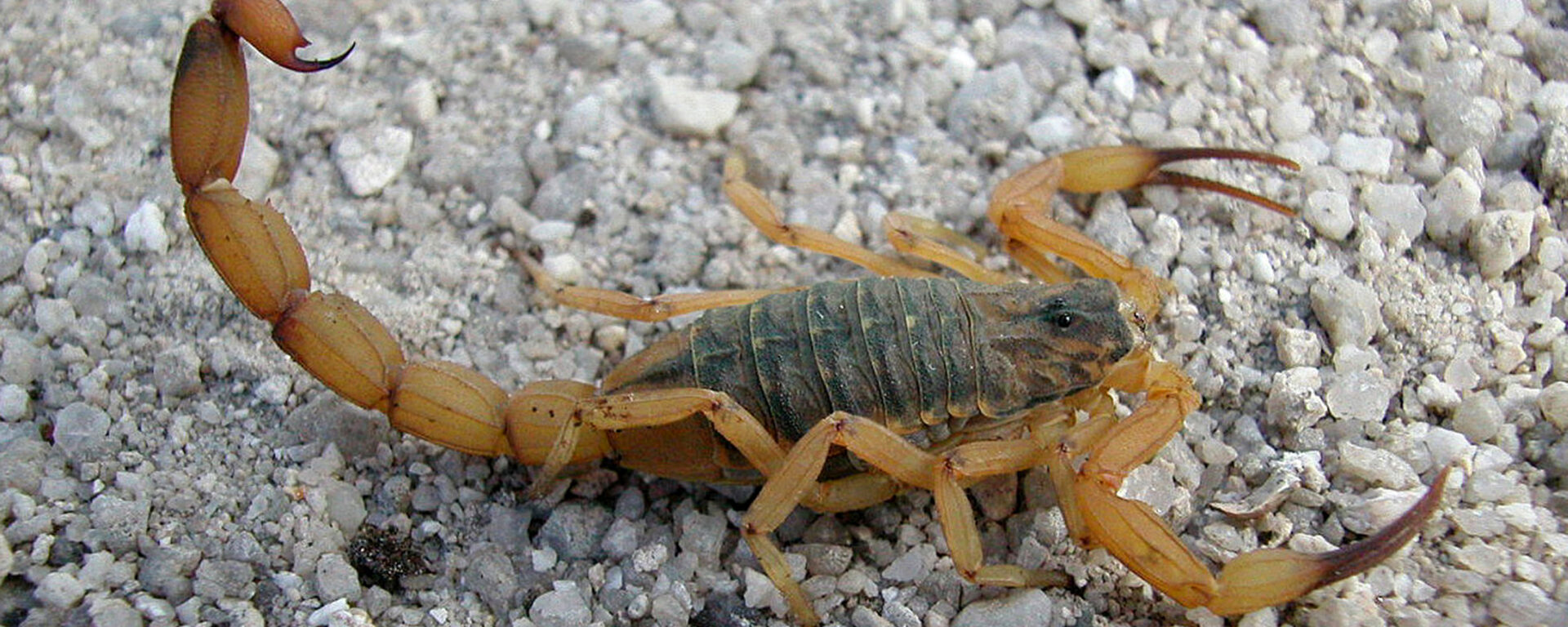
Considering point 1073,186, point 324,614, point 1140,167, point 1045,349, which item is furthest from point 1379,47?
point 324,614

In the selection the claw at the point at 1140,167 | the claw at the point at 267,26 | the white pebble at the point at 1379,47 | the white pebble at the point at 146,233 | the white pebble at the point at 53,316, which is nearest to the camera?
the claw at the point at 267,26

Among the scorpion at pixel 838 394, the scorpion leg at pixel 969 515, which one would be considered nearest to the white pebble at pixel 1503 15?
the scorpion at pixel 838 394

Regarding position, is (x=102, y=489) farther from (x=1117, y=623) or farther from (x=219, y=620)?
(x=1117, y=623)

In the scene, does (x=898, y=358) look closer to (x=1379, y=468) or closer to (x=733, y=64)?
(x=1379, y=468)

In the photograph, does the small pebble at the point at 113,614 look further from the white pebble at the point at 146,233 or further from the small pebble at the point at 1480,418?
the small pebble at the point at 1480,418

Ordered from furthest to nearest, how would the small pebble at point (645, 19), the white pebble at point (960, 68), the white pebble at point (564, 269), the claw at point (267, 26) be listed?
the small pebble at point (645, 19), the white pebble at point (960, 68), the white pebble at point (564, 269), the claw at point (267, 26)

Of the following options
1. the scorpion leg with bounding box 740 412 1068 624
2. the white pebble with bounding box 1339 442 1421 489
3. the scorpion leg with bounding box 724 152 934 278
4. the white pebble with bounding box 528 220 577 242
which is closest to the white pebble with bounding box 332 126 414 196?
the white pebble with bounding box 528 220 577 242

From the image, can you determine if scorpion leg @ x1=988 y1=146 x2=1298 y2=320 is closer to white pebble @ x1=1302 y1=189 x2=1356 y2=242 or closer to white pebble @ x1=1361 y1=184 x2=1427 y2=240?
white pebble @ x1=1302 y1=189 x2=1356 y2=242
